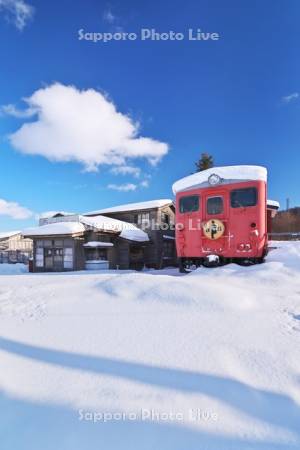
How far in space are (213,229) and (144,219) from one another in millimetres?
15089

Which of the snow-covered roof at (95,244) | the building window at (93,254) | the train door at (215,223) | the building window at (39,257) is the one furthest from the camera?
the building window at (39,257)

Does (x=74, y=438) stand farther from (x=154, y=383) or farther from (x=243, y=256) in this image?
(x=243, y=256)

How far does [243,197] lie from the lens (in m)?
7.94

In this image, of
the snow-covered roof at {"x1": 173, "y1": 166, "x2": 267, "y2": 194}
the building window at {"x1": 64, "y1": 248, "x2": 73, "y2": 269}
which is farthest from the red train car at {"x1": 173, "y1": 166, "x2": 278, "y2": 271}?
the building window at {"x1": 64, "y1": 248, "x2": 73, "y2": 269}

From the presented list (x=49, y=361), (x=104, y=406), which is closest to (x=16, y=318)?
(x=49, y=361)

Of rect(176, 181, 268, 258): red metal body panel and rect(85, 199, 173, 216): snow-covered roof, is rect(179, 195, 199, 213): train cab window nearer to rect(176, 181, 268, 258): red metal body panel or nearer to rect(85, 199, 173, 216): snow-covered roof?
rect(176, 181, 268, 258): red metal body panel

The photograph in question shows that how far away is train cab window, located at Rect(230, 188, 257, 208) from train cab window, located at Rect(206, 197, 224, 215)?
1.13ft

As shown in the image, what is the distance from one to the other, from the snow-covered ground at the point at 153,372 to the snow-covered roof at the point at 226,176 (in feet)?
14.2

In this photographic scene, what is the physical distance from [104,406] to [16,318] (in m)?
2.28

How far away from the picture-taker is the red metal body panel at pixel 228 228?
7.70 metres

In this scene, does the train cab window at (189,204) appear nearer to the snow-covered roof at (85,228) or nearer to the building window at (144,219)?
the snow-covered roof at (85,228)

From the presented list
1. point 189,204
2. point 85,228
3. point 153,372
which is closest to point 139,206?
point 85,228

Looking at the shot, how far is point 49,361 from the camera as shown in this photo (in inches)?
107

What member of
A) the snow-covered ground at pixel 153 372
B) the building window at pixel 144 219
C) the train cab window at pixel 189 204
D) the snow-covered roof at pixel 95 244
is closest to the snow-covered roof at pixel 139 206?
the building window at pixel 144 219
